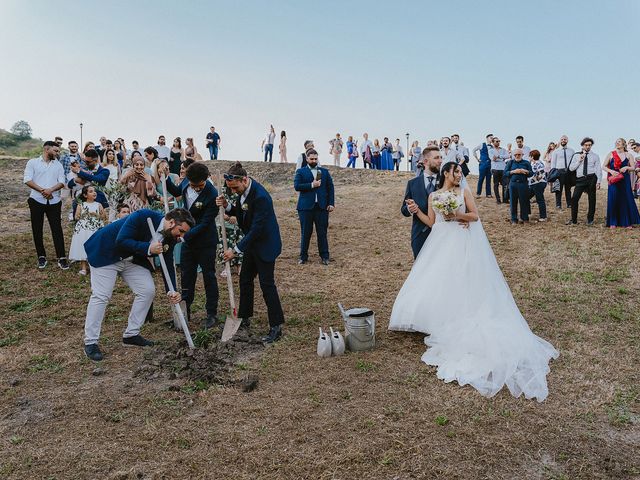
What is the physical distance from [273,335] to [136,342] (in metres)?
1.67

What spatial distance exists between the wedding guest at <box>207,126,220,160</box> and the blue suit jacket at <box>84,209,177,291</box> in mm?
20942

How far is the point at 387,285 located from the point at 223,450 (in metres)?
5.75

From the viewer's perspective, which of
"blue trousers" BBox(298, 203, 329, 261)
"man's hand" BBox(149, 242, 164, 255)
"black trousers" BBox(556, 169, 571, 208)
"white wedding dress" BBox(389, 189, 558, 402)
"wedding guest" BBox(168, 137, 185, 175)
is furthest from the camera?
"wedding guest" BBox(168, 137, 185, 175)

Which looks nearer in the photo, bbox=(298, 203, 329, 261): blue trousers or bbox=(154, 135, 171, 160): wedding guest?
bbox=(298, 203, 329, 261): blue trousers

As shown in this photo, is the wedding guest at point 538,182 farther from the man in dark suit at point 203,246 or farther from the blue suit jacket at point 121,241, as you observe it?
the blue suit jacket at point 121,241

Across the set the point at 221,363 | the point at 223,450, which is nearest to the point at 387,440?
the point at 223,450

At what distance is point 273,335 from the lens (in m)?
6.40

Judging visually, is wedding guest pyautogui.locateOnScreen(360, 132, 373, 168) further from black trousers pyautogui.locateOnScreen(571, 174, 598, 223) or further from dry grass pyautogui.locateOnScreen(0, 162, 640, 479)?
dry grass pyautogui.locateOnScreen(0, 162, 640, 479)

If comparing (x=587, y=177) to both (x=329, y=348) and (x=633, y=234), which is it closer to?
(x=633, y=234)

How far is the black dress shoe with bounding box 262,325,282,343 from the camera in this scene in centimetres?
635

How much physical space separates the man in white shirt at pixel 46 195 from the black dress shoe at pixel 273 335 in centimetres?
536

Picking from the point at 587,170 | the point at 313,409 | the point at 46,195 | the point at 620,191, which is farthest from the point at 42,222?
the point at 620,191

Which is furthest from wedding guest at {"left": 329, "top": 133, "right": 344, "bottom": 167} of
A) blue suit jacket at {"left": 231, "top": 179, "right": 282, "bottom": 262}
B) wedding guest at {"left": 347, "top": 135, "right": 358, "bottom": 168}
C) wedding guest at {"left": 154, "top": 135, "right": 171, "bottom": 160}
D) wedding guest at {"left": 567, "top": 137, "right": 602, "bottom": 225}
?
blue suit jacket at {"left": 231, "top": 179, "right": 282, "bottom": 262}

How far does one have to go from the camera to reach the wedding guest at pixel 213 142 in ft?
85.3
